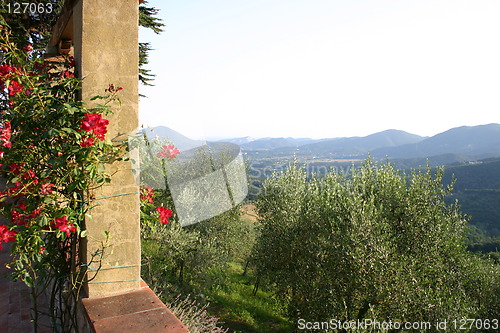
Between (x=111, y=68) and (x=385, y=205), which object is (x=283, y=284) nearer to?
(x=385, y=205)

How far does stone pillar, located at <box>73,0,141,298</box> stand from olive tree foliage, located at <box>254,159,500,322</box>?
23.9 feet

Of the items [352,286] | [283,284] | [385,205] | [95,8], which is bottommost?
[283,284]

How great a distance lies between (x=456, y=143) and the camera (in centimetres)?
15838

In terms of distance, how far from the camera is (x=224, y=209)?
14.9m

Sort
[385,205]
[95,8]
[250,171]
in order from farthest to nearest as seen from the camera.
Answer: [250,171] → [385,205] → [95,8]

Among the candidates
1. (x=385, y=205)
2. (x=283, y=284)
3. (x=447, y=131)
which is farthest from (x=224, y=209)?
(x=447, y=131)

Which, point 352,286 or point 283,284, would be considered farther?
point 283,284

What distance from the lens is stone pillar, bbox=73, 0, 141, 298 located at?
2232mm

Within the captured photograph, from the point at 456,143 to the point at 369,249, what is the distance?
576ft

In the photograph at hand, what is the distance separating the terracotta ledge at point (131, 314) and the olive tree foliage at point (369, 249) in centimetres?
728

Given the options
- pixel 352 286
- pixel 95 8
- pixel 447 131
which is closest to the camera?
pixel 95 8

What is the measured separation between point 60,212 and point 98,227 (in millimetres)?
250

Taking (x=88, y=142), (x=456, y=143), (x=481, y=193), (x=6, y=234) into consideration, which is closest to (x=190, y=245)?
(x=6, y=234)

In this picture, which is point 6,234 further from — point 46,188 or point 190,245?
point 190,245
